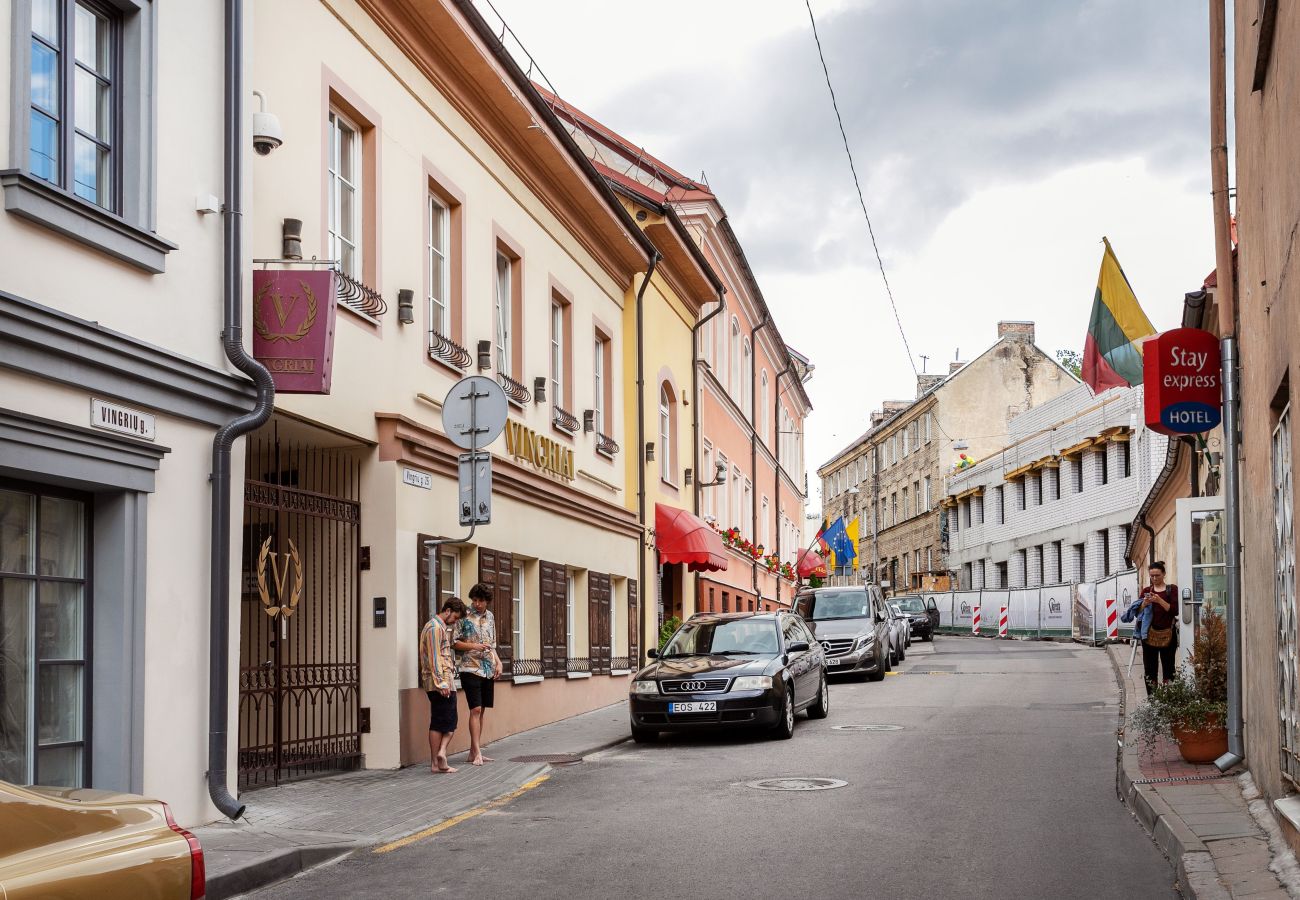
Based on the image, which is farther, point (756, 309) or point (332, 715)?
point (756, 309)

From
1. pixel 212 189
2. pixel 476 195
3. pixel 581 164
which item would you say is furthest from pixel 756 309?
pixel 212 189

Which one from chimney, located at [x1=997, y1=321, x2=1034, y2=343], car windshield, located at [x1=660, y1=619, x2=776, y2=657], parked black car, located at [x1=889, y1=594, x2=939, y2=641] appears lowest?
parked black car, located at [x1=889, y1=594, x2=939, y2=641]

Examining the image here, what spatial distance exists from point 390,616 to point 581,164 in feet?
27.0

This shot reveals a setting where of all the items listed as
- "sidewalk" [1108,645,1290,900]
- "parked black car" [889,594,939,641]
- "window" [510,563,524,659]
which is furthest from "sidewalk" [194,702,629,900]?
"parked black car" [889,594,939,641]

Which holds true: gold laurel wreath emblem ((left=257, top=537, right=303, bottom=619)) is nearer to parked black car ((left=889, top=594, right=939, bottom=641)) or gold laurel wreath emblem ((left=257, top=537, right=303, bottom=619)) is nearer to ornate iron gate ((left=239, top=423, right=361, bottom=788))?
ornate iron gate ((left=239, top=423, right=361, bottom=788))

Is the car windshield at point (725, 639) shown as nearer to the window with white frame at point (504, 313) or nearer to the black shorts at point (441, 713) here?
the window with white frame at point (504, 313)

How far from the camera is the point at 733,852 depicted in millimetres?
8930

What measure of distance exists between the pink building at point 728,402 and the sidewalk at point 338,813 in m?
12.8

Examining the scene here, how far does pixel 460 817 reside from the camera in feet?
34.9

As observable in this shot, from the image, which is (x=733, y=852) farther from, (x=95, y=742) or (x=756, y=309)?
(x=756, y=309)

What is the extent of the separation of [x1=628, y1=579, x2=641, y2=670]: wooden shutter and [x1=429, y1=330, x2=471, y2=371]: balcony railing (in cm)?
879

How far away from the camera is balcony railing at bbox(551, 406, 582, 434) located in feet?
64.6

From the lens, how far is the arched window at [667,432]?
1065 inches

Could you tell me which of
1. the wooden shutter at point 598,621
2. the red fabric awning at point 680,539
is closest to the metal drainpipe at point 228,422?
the wooden shutter at point 598,621
